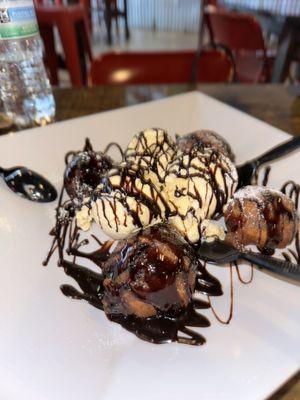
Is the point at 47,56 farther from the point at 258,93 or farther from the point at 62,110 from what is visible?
the point at 258,93

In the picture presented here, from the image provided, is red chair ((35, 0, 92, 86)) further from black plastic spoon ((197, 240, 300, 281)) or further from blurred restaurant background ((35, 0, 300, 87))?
black plastic spoon ((197, 240, 300, 281))

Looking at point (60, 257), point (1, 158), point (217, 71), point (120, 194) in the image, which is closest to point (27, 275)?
point (60, 257)

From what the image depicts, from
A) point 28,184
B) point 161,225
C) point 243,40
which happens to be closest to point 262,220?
point 161,225

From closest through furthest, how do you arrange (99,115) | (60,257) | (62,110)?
(60,257)
(99,115)
(62,110)

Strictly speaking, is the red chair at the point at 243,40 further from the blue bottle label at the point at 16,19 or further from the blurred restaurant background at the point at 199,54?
the blue bottle label at the point at 16,19

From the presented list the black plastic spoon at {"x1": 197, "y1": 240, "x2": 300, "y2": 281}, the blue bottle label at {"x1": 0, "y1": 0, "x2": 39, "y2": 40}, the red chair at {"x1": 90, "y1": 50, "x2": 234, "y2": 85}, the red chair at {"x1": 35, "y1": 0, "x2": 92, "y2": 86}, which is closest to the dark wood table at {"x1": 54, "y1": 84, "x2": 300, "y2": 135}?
the red chair at {"x1": 90, "y1": 50, "x2": 234, "y2": 85}

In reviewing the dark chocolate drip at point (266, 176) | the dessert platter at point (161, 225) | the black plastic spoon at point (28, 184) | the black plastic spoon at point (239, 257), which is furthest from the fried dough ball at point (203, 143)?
the black plastic spoon at point (28, 184)
